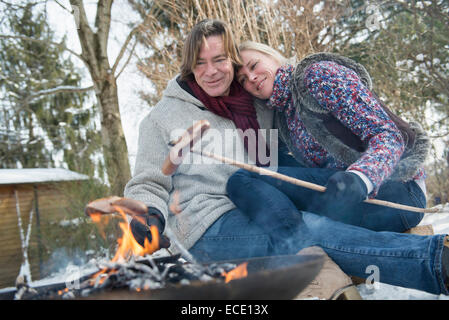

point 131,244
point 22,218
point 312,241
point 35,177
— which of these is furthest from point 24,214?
point 312,241

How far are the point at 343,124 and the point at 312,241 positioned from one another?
1.89 ft

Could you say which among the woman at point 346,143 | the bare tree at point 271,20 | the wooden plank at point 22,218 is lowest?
the wooden plank at point 22,218

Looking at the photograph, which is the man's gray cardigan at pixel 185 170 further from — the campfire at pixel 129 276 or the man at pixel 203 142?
the campfire at pixel 129 276

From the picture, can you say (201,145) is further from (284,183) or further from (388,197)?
(388,197)

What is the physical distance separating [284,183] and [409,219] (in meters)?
0.60

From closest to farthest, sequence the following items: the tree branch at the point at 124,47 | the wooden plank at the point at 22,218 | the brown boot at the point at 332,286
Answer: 1. the brown boot at the point at 332,286
2. the tree branch at the point at 124,47
3. the wooden plank at the point at 22,218

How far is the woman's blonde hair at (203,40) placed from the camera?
1.77 meters

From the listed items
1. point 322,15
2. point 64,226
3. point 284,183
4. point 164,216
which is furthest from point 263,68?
point 64,226

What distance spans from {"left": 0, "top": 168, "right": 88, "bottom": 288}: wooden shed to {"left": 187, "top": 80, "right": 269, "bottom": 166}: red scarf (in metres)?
4.86

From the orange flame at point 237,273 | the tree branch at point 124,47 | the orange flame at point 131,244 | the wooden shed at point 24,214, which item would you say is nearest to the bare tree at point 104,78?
the tree branch at point 124,47

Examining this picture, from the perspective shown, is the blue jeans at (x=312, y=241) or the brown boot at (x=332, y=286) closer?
the brown boot at (x=332, y=286)

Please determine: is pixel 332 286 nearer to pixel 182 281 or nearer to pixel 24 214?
pixel 182 281

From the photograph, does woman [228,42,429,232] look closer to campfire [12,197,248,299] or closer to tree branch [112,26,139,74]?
campfire [12,197,248,299]

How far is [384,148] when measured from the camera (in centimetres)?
137
